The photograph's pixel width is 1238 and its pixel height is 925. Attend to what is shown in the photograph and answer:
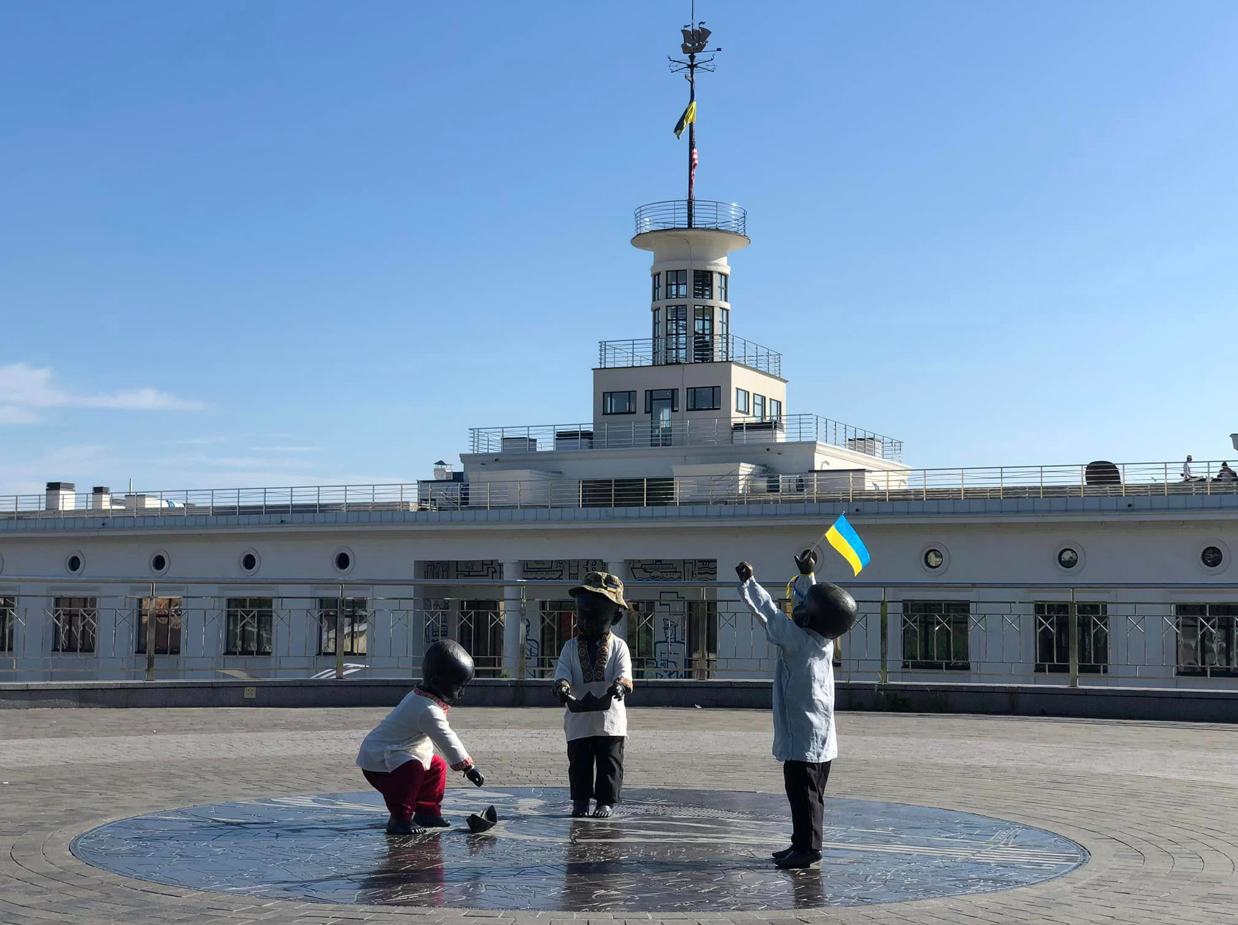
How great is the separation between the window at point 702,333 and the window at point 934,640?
18.7 metres

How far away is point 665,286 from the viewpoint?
57219 mm

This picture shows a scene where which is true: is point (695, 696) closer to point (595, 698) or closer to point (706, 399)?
point (595, 698)

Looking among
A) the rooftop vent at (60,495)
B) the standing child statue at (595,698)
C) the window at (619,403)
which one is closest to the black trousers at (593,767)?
the standing child statue at (595,698)

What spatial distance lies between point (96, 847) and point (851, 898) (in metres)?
3.83

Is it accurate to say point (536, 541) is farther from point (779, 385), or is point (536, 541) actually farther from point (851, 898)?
point (851, 898)

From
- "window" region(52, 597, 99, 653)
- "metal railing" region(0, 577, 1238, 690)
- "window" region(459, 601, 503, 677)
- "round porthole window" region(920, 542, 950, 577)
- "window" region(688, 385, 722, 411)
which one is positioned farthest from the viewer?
"window" region(688, 385, 722, 411)

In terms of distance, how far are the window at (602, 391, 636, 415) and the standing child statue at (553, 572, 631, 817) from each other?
152 ft

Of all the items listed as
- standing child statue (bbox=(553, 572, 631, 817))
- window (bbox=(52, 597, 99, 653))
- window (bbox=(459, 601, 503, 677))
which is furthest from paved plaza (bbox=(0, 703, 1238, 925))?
window (bbox=(52, 597, 99, 653))

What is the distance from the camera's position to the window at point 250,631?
4628 cm

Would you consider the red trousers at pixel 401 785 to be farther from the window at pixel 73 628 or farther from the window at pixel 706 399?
the window at pixel 706 399

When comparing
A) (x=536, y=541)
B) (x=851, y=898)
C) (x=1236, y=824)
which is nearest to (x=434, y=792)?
(x=851, y=898)

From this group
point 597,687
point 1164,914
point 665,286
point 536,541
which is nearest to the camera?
point 1164,914

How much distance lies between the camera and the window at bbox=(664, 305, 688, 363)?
5650cm

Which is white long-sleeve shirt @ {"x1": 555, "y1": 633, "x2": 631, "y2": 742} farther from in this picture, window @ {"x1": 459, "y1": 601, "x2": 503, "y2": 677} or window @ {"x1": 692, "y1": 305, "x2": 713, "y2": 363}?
window @ {"x1": 692, "y1": 305, "x2": 713, "y2": 363}
